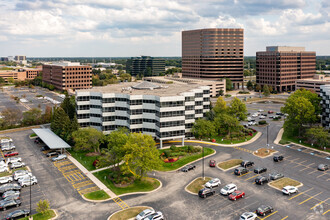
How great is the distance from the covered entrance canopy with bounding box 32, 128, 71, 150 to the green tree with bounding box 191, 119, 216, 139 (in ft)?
134

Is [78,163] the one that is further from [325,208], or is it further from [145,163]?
[325,208]

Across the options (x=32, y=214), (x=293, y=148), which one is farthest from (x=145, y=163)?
(x=293, y=148)

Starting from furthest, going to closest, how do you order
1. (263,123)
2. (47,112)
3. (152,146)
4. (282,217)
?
(47,112), (263,123), (152,146), (282,217)

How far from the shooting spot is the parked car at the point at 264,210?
169ft

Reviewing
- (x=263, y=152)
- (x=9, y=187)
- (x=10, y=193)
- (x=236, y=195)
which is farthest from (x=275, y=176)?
(x=9, y=187)

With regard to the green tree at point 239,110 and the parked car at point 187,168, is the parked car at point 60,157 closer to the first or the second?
the parked car at point 187,168

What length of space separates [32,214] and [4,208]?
21.0ft

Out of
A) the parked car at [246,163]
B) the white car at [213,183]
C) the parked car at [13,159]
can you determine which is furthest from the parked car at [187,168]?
the parked car at [13,159]

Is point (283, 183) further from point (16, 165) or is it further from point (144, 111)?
point (16, 165)

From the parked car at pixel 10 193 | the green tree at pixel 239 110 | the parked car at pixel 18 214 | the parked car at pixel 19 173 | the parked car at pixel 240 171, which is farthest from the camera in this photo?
the green tree at pixel 239 110

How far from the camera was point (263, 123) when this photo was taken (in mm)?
118750

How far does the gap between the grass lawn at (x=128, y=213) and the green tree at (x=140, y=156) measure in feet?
34.1

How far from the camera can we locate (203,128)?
312 ft

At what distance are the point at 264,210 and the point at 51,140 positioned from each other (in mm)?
67891
